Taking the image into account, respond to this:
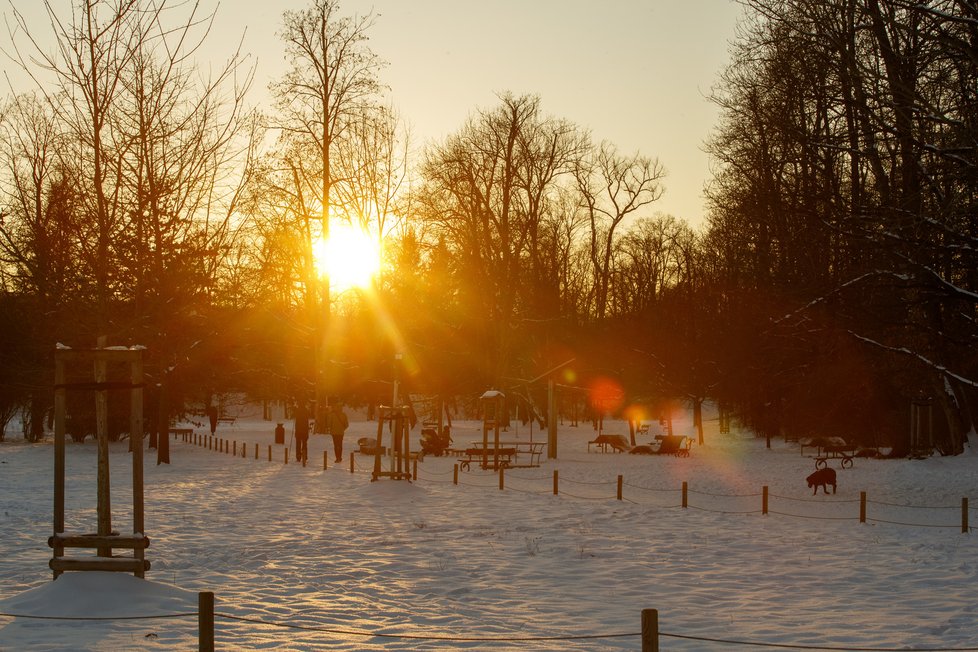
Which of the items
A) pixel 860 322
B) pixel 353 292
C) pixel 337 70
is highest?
pixel 337 70

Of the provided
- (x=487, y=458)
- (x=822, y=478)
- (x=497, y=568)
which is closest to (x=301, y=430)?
(x=487, y=458)

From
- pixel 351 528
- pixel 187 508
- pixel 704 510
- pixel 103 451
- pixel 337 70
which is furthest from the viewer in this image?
pixel 337 70

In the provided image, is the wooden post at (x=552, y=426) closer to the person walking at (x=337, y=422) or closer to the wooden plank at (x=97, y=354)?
the person walking at (x=337, y=422)

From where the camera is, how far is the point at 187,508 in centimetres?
1900

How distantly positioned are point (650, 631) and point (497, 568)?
7.07 meters

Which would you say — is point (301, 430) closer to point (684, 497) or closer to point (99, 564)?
point (684, 497)

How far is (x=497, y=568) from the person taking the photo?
13023 mm

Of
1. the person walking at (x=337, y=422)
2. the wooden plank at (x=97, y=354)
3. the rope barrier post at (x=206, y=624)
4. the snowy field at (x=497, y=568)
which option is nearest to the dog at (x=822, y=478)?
the snowy field at (x=497, y=568)

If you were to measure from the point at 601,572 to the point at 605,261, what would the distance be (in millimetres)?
40400

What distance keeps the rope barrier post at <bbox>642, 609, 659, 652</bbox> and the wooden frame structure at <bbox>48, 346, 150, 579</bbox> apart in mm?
5930

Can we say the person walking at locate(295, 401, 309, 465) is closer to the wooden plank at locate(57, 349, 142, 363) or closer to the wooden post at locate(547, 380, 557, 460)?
the wooden post at locate(547, 380, 557, 460)

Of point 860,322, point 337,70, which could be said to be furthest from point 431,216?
point 860,322

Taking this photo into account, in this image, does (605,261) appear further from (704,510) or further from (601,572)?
(601,572)

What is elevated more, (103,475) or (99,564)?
(103,475)
